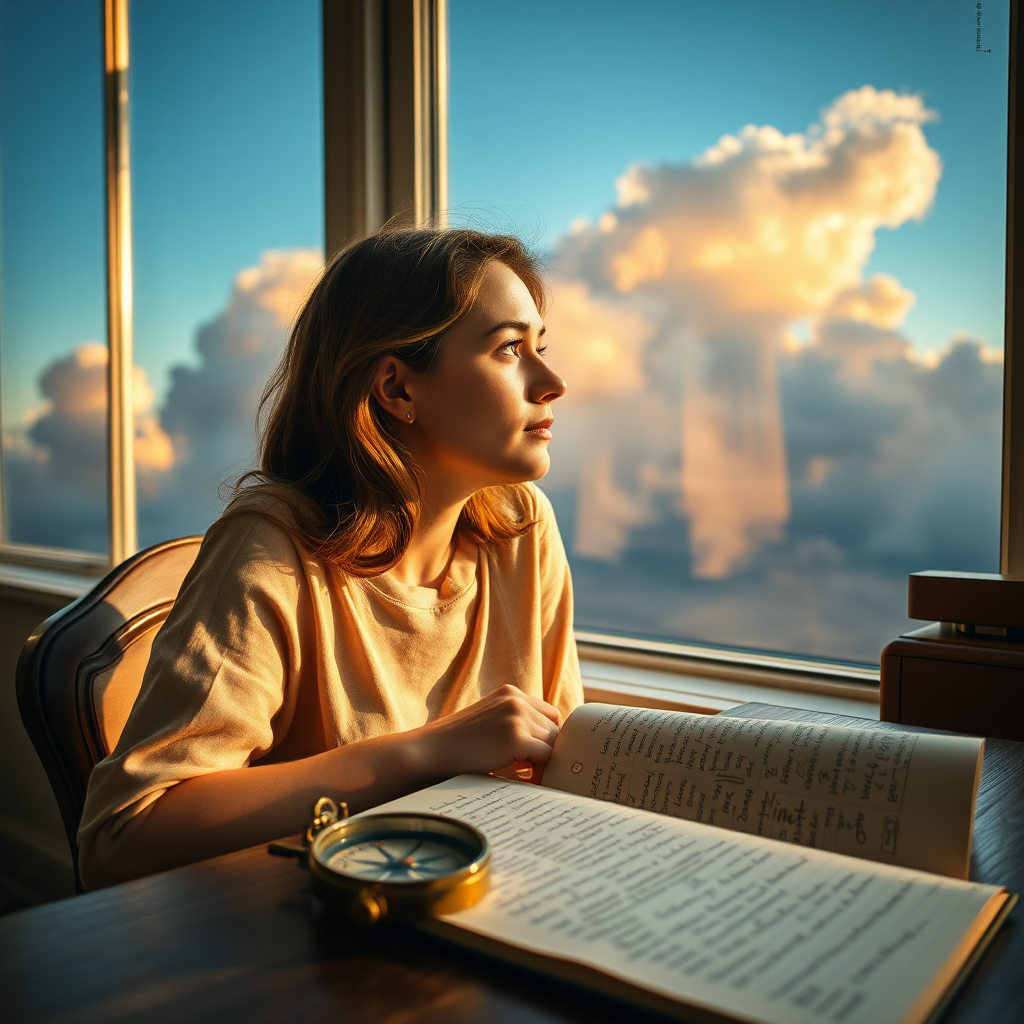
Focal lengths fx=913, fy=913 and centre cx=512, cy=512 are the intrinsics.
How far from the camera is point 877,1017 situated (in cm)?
41

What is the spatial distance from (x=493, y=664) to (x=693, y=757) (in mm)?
533

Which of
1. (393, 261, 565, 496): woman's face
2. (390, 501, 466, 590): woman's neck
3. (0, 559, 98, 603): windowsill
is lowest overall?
(0, 559, 98, 603): windowsill

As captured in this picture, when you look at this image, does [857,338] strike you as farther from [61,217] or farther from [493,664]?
[61,217]

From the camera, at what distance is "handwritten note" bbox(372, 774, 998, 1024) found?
16.8 inches

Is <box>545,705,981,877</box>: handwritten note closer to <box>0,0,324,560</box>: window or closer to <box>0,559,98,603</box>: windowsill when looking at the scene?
<box>0,0,324,560</box>: window

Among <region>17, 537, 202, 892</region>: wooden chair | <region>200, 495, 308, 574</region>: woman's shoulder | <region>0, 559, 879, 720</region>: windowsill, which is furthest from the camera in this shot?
<region>0, 559, 879, 720</region>: windowsill

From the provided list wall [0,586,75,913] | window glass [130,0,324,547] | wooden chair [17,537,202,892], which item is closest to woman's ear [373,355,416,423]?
wooden chair [17,537,202,892]

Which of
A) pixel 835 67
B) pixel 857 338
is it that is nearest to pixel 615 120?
pixel 835 67

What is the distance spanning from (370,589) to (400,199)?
3.63ft

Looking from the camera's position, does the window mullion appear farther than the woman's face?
Yes

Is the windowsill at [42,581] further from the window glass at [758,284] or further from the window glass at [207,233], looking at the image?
the window glass at [758,284]

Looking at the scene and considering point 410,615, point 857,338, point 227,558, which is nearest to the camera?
point 227,558

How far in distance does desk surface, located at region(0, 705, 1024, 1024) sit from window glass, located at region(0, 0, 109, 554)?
2.49 meters

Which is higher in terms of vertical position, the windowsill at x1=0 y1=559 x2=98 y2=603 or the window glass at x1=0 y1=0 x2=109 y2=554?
the window glass at x1=0 y1=0 x2=109 y2=554
